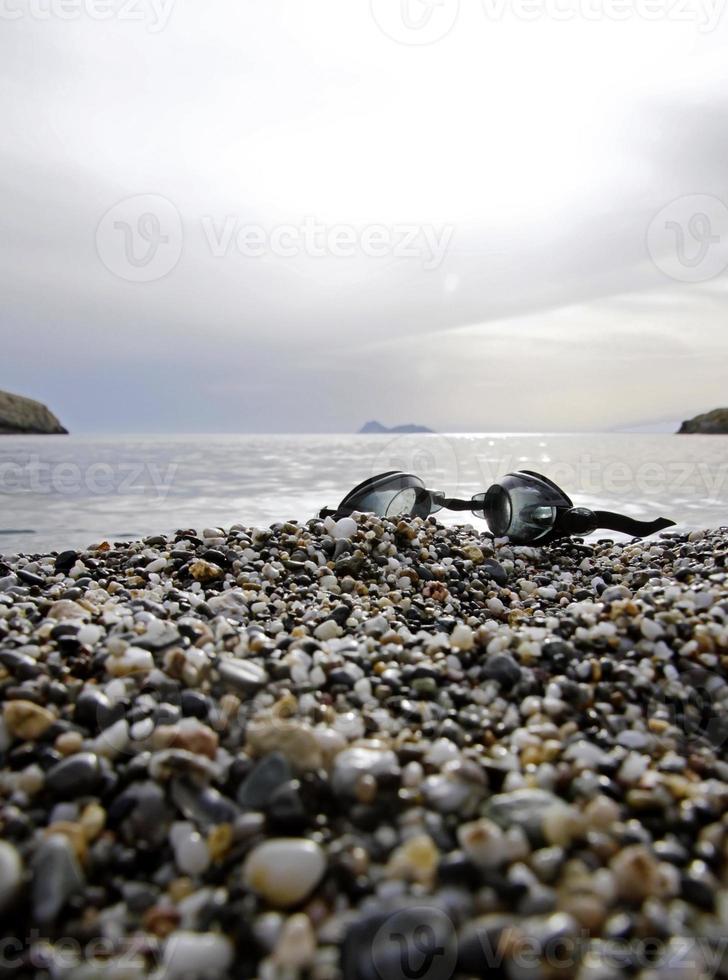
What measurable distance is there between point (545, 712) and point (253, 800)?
2.83 feet

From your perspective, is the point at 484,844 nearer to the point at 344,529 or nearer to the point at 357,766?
the point at 357,766

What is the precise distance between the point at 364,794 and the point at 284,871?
24 cm

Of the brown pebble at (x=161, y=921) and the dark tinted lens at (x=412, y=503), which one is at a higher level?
the dark tinted lens at (x=412, y=503)

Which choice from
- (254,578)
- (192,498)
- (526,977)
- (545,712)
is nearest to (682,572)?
(545,712)

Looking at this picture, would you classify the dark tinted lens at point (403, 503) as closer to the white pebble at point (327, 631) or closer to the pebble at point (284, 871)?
the white pebble at point (327, 631)

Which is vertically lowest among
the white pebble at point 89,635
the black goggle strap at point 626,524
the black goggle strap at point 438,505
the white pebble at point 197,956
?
the white pebble at point 197,956

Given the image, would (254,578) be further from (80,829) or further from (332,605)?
(80,829)

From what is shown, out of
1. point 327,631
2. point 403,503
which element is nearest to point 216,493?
point 403,503

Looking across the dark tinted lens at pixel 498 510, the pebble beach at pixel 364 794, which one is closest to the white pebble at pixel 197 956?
the pebble beach at pixel 364 794

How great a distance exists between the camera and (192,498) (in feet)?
24.4

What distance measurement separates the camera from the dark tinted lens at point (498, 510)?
433 centimetres

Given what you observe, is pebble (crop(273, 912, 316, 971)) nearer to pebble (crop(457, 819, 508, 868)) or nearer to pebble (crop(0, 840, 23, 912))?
pebble (crop(457, 819, 508, 868))

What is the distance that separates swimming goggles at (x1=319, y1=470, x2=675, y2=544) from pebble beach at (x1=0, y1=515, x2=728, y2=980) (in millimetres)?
1762

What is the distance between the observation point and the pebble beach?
1067 millimetres
